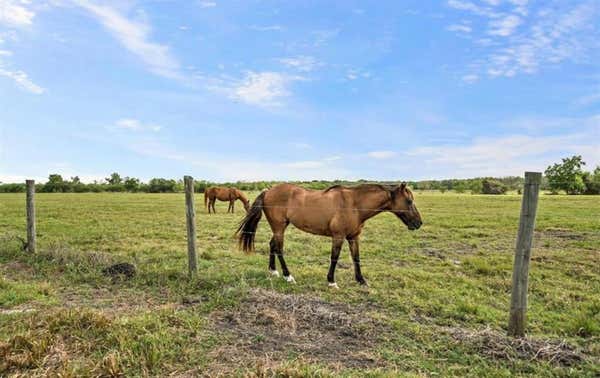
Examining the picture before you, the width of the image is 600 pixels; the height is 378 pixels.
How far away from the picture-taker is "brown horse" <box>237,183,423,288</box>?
589 centimetres

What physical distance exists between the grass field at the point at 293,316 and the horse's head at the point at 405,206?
37.2 inches

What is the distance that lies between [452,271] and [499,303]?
5.71 feet

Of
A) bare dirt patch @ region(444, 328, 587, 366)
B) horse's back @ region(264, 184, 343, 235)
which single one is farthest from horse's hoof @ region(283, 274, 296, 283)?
bare dirt patch @ region(444, 328, 587, 366)

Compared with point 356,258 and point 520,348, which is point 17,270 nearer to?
point 356,258

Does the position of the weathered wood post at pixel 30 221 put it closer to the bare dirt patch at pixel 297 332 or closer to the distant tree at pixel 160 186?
the bare dirt patch at pixel 297 332

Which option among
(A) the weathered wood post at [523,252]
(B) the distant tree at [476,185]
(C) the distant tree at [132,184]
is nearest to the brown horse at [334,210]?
(A) the weathered wood post at [523,252]

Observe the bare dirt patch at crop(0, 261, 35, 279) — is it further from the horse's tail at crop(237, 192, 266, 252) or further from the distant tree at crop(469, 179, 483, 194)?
the distant tree at crop(469, 179, 483, 194)

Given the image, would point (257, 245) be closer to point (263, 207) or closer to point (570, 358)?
point (263, 207)

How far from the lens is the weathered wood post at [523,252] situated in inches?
143

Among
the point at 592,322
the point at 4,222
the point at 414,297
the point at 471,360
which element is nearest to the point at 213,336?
the point at 471,360

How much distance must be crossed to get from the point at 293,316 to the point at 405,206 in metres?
2.71

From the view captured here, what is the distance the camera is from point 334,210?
6000 millimetres

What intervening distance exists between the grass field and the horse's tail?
505 mm

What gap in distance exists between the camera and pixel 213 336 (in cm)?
369
